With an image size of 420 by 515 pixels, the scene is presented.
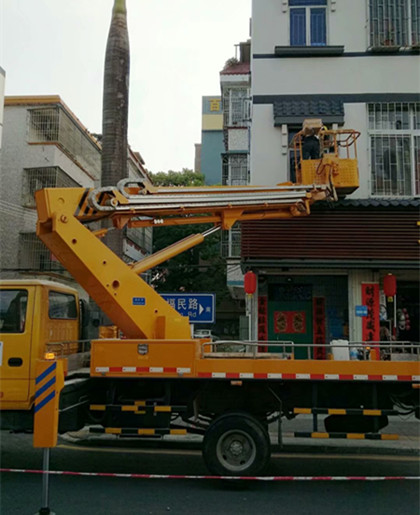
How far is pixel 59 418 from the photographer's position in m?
6.29

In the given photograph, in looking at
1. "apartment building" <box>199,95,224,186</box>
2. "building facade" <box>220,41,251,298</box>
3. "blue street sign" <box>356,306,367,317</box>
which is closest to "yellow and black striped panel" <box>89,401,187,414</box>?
"blue street sign" <box>356,306,367,317</box>

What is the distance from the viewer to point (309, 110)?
12.9 metres

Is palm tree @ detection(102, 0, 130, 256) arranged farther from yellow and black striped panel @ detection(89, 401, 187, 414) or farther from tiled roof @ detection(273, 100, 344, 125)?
yellow and black striped panel @ detection(89, 401, 187, 414)

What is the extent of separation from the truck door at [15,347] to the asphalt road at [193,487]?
1125 millimetres

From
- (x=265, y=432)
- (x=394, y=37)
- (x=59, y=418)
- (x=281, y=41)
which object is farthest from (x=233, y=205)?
(x=394, y=37)

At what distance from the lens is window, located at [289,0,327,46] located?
528 inches

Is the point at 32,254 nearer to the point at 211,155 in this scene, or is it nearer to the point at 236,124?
the point at 236,124

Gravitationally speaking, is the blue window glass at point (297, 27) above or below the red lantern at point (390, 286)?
above

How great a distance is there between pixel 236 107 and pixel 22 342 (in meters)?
22.0

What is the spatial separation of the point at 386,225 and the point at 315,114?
3.24m

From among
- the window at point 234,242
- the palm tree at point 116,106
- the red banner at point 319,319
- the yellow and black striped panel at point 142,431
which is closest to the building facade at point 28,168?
the window at point 234,242

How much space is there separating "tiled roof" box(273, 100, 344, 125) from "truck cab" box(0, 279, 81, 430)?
8135 millimetres

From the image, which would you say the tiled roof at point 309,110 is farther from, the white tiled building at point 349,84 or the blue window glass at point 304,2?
the blue window glass at point 304,2

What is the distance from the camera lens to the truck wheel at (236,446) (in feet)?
20.5
